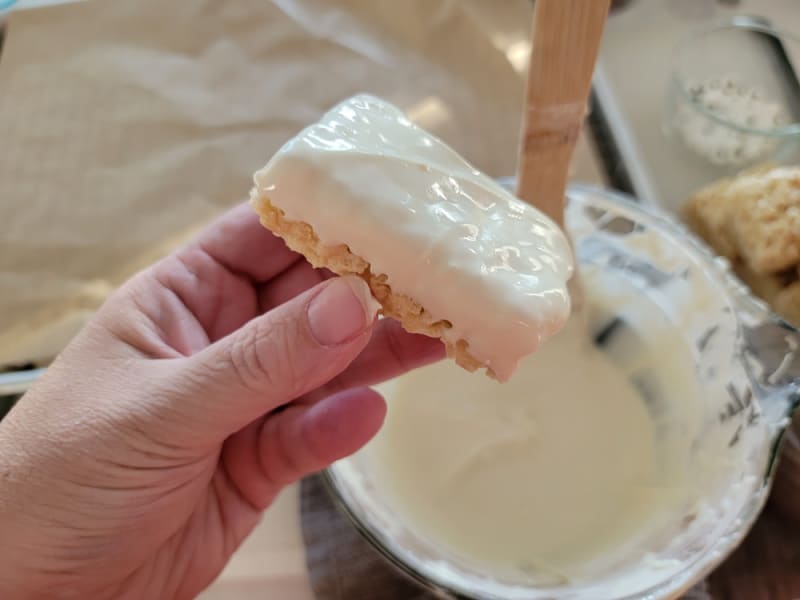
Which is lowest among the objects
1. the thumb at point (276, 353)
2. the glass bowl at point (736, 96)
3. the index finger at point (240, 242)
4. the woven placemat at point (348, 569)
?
the woven placemat at point (348, 569)

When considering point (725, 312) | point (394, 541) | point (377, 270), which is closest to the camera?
point (377, 270)

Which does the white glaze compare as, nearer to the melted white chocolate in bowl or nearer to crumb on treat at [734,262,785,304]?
the melted white chocolate in bowl

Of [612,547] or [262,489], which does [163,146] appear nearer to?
[262,489]

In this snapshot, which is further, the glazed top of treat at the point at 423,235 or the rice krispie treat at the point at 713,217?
the rice krispie treat at the point at 713,217

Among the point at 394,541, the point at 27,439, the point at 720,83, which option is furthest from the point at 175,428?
the point at 720,83

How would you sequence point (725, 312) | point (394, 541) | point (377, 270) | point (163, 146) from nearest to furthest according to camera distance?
point (377, 270) < point (394, 541) < point (725, 312) < point (163, 146)

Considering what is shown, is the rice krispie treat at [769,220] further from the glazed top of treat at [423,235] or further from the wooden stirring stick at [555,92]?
the glazed top of treat at [423,235]

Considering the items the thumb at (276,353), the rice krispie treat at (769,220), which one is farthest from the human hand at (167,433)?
the rice krispie treat at (769,220)

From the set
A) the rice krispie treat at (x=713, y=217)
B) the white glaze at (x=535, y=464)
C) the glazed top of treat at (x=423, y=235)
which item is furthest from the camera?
the rice krispie treat at (x=713, y=217)
